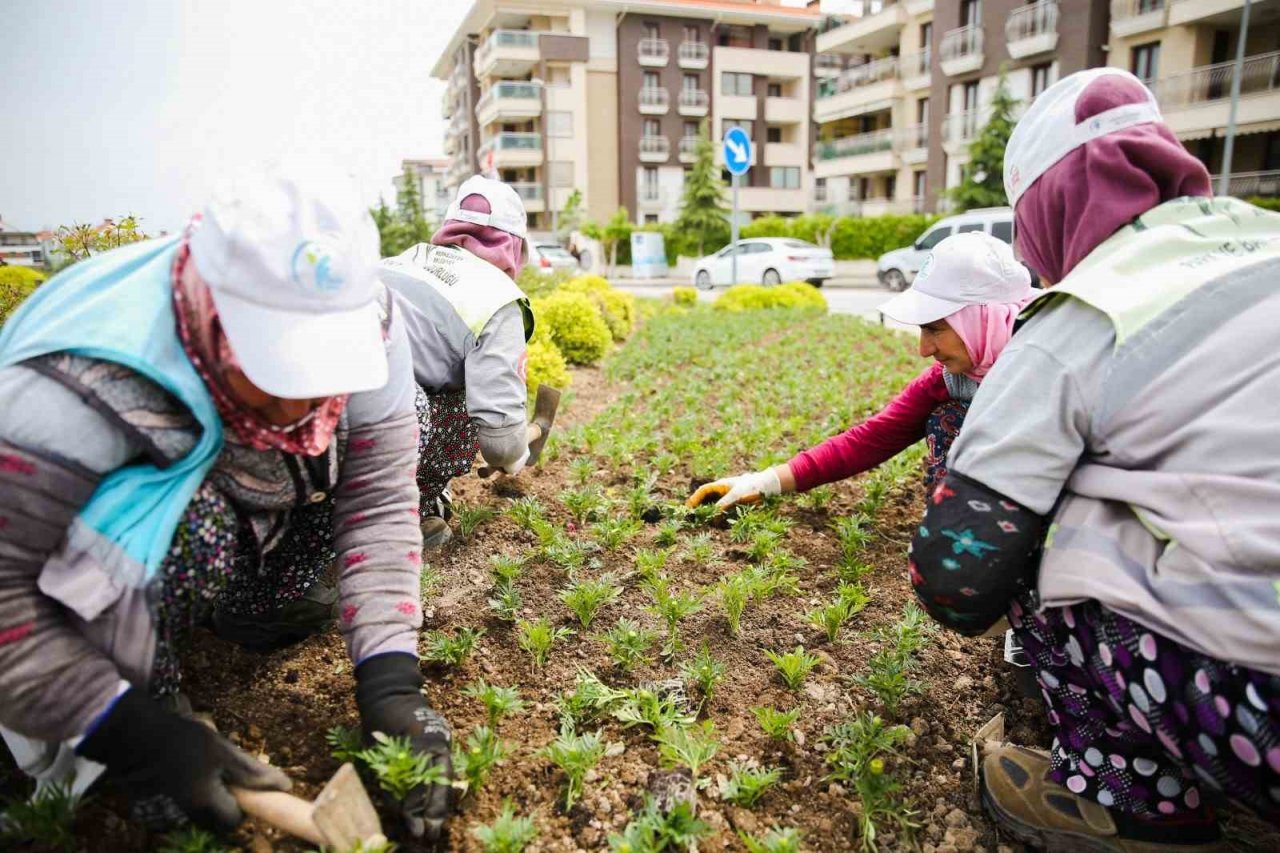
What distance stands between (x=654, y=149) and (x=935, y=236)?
85.4 feet

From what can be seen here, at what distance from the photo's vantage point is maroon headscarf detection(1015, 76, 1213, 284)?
163 cm

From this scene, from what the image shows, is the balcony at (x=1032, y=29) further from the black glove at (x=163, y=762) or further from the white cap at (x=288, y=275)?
the black glove at (x=163, y=762)

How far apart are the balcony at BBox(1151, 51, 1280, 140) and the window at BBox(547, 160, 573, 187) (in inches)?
1027

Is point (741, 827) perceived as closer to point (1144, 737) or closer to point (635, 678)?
point (635, 678)

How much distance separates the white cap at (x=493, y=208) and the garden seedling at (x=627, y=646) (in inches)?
64.2

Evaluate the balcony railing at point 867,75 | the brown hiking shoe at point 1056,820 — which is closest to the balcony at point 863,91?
the balcony railing at point 867,75

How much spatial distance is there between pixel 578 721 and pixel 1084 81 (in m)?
1.80

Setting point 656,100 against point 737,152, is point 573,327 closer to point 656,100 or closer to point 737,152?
point 737,152

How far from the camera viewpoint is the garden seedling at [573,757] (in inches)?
73.7

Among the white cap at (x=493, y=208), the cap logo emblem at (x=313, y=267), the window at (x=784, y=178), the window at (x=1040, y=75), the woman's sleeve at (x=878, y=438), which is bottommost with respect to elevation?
the woman's sleeve at (x=878, y=438)

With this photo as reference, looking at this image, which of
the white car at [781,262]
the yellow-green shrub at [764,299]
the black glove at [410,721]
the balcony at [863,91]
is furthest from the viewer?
the balcony at [863,91]

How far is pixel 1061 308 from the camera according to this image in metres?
1.57

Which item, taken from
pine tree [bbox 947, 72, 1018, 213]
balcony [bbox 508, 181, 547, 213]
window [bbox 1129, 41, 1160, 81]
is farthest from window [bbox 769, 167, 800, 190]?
window [bbox 1129, 41, 1160, 81]

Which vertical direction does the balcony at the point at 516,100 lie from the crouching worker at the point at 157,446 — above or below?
above
